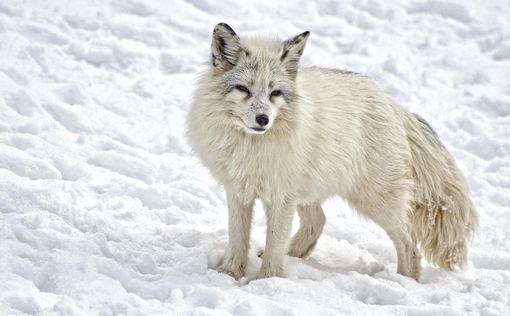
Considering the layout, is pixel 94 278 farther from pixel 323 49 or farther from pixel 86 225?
pixel 323 49

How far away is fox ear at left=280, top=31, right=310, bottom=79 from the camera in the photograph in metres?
5.31

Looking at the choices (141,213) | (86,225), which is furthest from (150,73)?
(86,225)

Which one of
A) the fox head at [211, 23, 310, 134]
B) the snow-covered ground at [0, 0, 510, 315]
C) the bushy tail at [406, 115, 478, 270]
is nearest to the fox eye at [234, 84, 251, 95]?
the fox head at [211, 23, 310, 134]

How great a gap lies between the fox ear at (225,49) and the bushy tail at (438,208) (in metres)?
1.99

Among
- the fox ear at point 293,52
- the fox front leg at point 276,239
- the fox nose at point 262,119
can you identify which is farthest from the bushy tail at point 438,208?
the fox nose at point 262,119

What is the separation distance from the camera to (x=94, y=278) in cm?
470

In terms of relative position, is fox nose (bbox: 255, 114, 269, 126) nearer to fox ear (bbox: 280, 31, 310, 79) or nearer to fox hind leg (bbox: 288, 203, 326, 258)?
fox ear (bbox: 280, 31, 310, 79)

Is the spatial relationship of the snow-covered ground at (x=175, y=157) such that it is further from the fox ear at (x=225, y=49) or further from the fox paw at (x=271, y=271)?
the fox ear at (x=225, y=49)

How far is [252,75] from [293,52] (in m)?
0.43

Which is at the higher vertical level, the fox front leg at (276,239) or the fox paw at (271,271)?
the fox front leg at (276,239)

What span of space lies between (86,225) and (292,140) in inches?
70.6

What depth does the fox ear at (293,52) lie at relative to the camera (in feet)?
17.4

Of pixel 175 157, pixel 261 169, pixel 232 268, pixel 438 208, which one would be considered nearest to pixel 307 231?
pixel 232 268

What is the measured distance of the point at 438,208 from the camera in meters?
6.29
